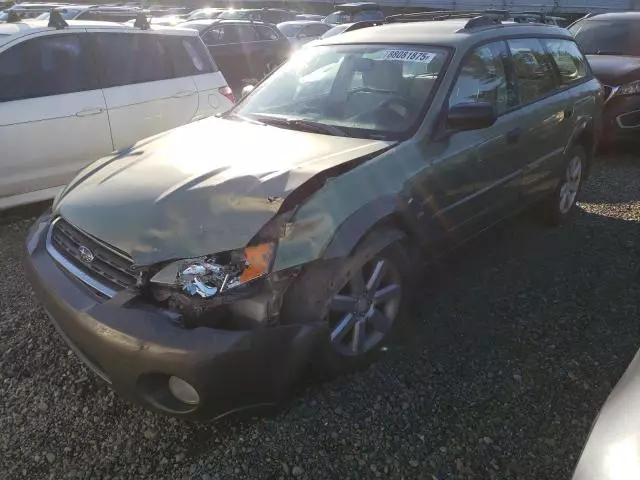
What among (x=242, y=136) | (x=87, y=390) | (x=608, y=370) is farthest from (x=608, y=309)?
(x=87, y=390)

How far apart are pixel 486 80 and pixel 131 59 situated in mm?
3339

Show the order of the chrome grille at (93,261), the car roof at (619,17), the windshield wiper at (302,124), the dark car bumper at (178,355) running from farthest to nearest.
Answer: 1. the car roof at (619,17)
2. the windshield wiper at (302,124)
3. the chrome grille at (93,261)
4. the dark car bumper at (178,355)

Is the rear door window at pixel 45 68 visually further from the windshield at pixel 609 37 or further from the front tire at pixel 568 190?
the windshield at pixel 609 37

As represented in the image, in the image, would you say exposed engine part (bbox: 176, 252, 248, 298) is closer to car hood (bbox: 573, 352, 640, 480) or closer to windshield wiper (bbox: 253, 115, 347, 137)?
windshield wiper (bbox: 253, 115, 347, 137)

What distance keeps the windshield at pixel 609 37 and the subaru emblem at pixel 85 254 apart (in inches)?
301

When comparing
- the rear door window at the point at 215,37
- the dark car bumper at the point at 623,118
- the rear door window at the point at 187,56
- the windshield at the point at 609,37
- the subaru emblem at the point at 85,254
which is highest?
the rear door window at the point at 187,56

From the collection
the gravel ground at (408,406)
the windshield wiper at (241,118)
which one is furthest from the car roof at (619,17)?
the windshield wiper at (241,118)

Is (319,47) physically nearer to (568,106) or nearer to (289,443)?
(568,106)

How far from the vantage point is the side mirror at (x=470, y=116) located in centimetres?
309

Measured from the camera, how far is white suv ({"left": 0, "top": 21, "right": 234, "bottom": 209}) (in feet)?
14.7

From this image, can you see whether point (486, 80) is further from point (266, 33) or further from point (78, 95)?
point (266, 33)

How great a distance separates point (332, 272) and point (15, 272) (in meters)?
2.59

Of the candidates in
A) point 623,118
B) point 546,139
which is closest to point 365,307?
point 546,139

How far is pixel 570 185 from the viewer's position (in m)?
4.92
